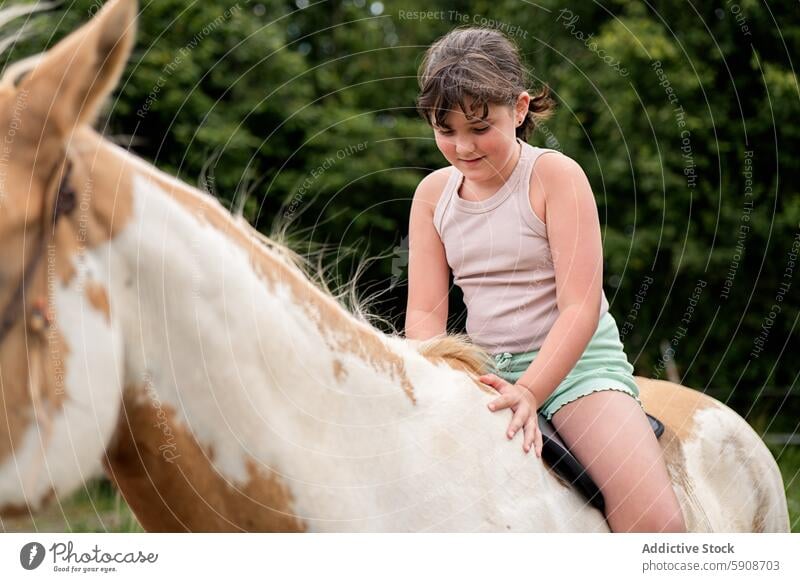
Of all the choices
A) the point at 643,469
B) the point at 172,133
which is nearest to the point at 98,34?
the point at 643,469

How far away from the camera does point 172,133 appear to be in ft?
15.3

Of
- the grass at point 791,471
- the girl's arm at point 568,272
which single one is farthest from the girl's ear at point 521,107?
the grass at point 791,471

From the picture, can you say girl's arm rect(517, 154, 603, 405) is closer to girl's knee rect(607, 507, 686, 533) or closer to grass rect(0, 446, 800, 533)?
girl's knee rect(607, 507, 686, 533)

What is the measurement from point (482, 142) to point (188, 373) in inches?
25.1

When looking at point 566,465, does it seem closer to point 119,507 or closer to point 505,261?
point 505,261

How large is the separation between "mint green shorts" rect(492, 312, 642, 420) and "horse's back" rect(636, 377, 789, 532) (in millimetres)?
249

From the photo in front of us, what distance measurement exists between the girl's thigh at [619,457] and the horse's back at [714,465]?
0.18 meters

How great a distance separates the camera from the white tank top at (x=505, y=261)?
58.0 inches

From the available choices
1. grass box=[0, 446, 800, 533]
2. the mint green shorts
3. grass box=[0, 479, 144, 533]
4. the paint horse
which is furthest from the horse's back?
grass box=[0, 479, 144, 533]

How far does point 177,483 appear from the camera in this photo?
1.04 m

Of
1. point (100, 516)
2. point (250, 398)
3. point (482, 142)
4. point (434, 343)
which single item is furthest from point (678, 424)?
point (100, 516)

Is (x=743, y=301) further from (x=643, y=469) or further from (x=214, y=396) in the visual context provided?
(x=214, y=396)

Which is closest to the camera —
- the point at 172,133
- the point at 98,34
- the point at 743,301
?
the point at 98,34
